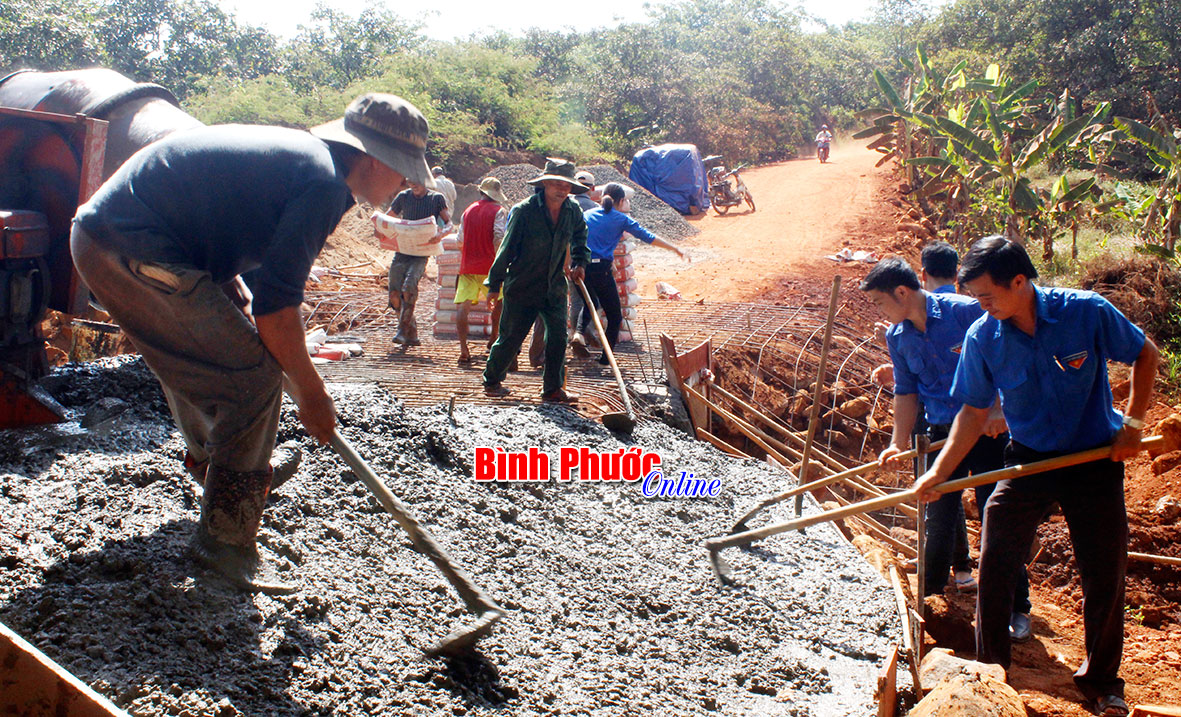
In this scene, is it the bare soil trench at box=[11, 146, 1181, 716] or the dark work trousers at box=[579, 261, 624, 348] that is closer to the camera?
the bare soil trench at box=[11, 146, 1181, 716]

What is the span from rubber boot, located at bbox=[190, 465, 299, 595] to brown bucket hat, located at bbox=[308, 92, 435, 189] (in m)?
1.01

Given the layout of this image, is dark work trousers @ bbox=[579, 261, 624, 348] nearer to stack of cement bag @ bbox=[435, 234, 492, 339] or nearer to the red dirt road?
stack of cement bag @ bbox=[435, 234, 492, 339]

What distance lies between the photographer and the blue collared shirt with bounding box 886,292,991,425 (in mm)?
3811

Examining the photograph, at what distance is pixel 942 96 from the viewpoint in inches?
586

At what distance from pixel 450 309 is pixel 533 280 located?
8.27 feet

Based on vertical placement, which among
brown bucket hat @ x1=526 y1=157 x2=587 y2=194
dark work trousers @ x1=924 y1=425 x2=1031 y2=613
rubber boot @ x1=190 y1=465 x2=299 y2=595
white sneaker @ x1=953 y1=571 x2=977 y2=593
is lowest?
white sneaker @ x1=953 y1=571 x2=977 y2=593

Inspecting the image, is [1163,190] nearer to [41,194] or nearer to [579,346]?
[579,346]

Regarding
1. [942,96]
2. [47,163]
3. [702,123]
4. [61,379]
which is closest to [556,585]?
[61,379]

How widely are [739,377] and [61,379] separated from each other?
512cm

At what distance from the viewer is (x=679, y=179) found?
771 inches

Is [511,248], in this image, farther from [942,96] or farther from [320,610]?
[942,96]

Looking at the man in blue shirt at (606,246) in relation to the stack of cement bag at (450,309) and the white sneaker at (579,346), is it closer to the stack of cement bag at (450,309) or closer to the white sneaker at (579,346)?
the white sneaker at (579,346)

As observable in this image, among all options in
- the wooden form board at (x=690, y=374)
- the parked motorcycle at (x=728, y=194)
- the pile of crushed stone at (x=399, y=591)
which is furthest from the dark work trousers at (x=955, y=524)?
the parked motorcycle at (x=728, y=194)

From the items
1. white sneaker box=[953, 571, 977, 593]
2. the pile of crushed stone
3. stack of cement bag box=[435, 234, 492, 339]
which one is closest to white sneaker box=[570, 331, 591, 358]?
stack of cement bag box=[435, 234, 492, 339]
